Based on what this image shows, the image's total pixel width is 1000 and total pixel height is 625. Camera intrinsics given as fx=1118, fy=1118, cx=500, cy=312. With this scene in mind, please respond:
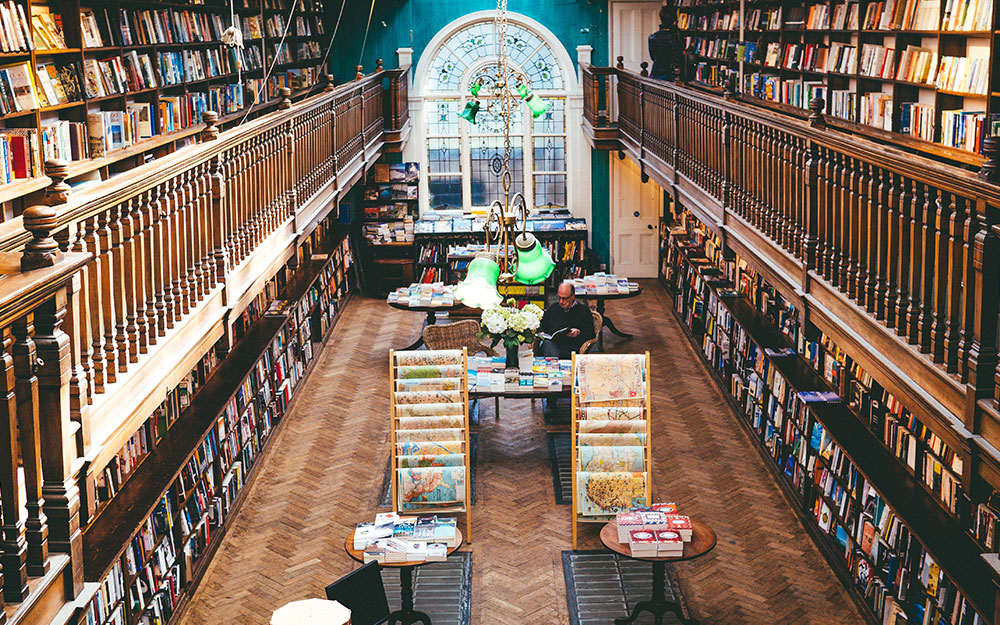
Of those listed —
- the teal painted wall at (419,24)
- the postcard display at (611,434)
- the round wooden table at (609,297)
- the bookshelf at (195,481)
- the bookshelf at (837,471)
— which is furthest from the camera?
the teal painted wall at (419,24)

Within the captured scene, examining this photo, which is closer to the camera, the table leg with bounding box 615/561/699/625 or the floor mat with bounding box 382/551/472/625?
the table leg with bounding box 615/561/699/625

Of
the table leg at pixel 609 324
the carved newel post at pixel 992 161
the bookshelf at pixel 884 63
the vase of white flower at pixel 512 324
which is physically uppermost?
the bookshelf at pixel 884 63

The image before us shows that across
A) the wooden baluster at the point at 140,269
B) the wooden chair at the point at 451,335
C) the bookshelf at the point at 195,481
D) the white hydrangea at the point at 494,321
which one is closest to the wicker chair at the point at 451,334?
the wooden chair at the point at 451,335

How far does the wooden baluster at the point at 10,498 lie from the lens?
321cm

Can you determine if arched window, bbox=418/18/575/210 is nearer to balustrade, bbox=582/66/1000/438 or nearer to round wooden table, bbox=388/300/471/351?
round wooden table, bbox=388/300/471/351

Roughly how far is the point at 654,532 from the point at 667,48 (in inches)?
260

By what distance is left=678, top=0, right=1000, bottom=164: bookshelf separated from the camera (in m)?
7.47

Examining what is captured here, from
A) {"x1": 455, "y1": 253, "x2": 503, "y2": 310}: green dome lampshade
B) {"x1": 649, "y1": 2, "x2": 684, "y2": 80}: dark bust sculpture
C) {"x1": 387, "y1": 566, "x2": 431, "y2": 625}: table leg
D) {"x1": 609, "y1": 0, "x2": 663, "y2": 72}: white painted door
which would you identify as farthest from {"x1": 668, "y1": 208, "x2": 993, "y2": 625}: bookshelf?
{"x1": 609, "y1": 0, "x2": 663, "y2": 72}: white painted door

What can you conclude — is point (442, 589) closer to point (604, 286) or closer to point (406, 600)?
point (406, 600)

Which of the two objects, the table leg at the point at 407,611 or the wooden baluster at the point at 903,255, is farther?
the table leg at the point at 407,611

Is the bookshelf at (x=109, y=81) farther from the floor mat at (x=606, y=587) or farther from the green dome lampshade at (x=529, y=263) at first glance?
the floor mat at (x=606, y=587)

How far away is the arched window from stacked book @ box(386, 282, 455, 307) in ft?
13.0

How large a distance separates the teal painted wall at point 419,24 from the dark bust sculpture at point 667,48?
390 centimetres

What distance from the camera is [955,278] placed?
4418 millimetres
